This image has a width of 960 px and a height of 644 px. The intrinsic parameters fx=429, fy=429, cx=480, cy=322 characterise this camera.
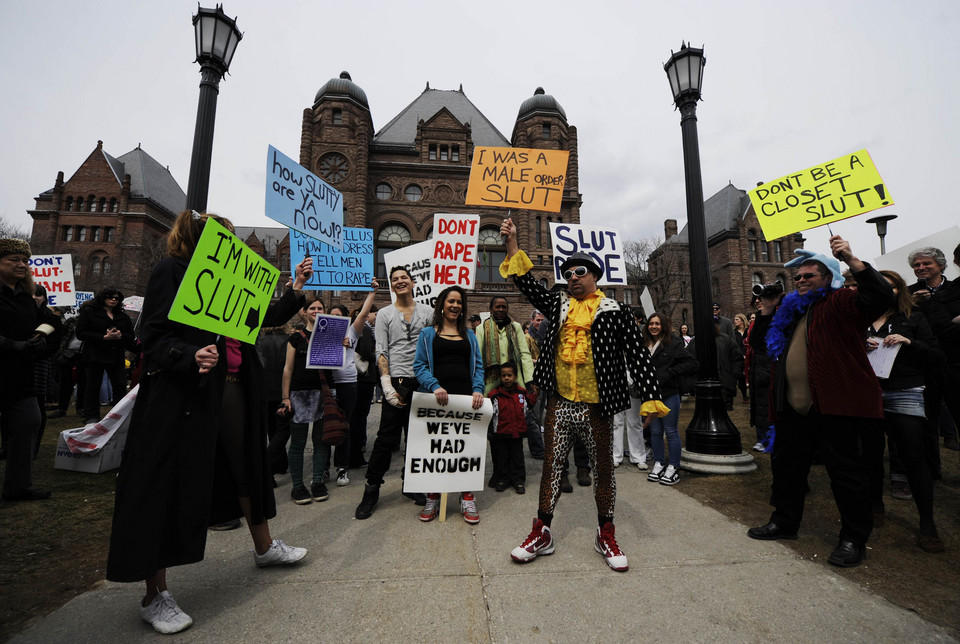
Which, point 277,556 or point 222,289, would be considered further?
point 277,556

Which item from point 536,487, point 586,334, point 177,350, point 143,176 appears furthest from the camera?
point 143,176

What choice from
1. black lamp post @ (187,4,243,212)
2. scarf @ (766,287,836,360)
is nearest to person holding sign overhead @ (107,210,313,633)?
black lamp post @ (187,4,243,212)

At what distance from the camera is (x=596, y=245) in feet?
20.2

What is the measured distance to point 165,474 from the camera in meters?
2.18

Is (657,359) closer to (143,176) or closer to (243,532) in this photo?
(243,532)

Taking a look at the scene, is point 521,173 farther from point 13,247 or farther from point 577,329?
point 13,247

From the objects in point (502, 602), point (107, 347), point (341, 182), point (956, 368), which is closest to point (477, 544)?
point (502, 602)

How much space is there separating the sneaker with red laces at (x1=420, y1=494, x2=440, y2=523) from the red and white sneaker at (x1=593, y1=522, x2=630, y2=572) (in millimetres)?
1474

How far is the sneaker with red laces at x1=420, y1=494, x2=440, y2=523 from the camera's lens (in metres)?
3.77

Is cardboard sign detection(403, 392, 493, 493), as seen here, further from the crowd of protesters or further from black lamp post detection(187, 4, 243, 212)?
black lamp post detection(187, 4, 243, 212)

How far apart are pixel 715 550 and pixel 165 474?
3538 mm

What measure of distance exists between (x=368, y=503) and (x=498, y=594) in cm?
182

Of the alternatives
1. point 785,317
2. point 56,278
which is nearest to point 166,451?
point 785,317

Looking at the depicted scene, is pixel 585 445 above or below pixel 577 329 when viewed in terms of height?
below
